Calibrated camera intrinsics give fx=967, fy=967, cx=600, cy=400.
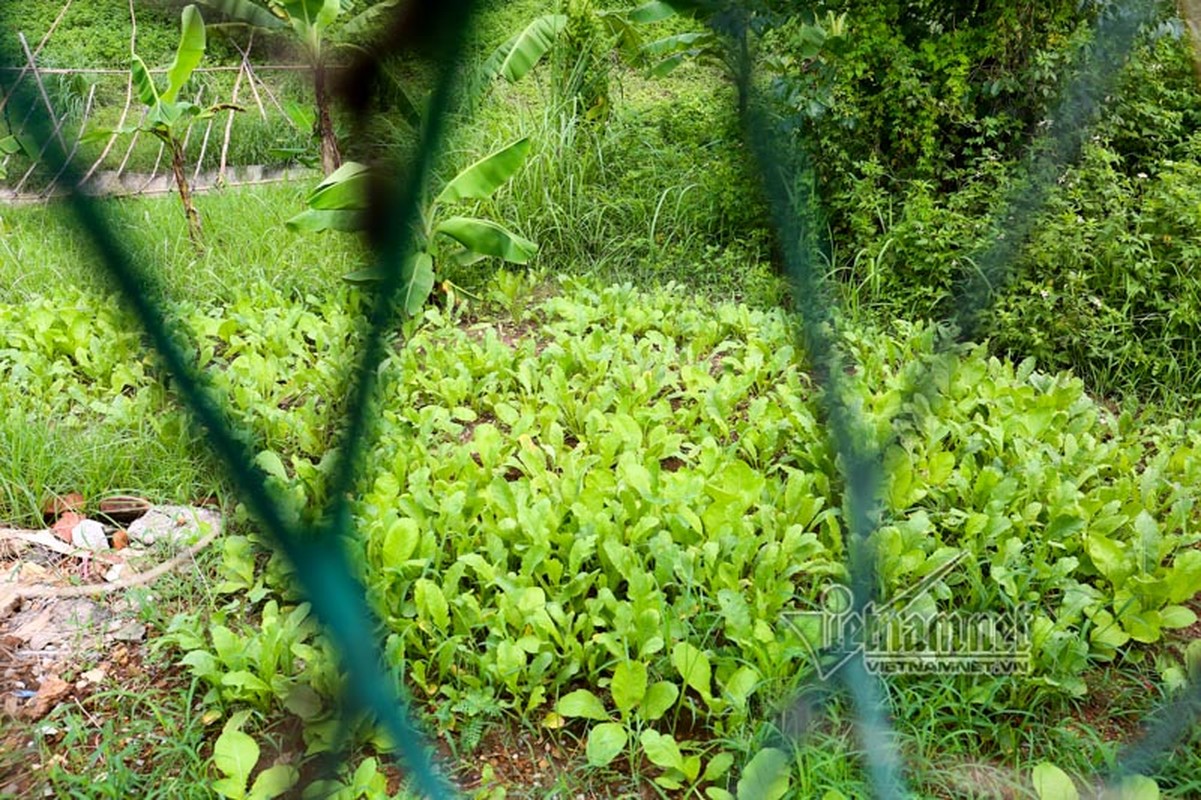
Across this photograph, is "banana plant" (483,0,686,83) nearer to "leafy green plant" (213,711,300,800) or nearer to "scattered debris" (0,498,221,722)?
"scattered debris" (0,498,221,722)

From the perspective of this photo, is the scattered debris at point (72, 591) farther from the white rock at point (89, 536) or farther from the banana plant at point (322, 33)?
the banana plant at point (322, 33)

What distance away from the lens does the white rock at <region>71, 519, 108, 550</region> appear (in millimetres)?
1530

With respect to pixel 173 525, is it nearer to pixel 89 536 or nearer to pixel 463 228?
pixel 89 536

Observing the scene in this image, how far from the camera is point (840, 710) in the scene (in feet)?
3.57

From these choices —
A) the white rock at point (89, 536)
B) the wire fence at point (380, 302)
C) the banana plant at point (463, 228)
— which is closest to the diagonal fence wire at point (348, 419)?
the wire fence at point (380, 302)

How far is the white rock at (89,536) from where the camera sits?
5.02 feet

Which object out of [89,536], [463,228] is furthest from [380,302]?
[463,228]

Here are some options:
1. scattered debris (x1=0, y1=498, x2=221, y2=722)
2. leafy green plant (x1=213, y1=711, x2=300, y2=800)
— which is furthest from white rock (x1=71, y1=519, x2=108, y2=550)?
leafy green plant (x1=213, y1=711, x2=300, y2=800)

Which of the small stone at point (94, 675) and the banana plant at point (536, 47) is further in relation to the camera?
the banana plant at point (536, 47)

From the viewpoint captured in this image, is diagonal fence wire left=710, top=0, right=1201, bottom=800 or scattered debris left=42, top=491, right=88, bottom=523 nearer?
diagonal fence wire left=710, top=0, right=1201, bottom=800

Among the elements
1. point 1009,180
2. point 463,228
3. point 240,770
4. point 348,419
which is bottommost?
point 240,770

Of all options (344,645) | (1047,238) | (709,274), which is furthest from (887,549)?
(709,274)

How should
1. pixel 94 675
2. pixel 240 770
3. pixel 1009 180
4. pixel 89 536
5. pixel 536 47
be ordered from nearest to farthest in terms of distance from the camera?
1. pixel 240 770
2. pixel 94 675
3. pixel 89 536
4. pixel 1009 180
5. pixel 536 47

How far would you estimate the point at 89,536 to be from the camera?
1.55 meters
